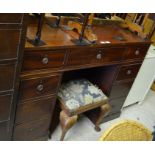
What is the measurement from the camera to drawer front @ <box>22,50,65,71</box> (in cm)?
126

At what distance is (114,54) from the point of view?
5.69 ft

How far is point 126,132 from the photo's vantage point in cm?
94

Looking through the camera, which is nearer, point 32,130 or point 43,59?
point 43,59

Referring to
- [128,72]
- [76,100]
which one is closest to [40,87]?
[76,100]

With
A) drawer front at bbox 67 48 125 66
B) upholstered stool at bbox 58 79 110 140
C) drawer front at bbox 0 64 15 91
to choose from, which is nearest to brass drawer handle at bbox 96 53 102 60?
drawer front at bbox 67 48 125 66

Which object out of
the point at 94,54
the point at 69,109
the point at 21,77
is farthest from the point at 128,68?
the point at 21,77

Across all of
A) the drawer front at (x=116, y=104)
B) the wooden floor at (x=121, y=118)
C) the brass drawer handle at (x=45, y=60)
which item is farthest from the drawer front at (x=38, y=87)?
the drawer front at (x=116, y=104)

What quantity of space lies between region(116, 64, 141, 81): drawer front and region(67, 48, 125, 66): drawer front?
0.16 meters

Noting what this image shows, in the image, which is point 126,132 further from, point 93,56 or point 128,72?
point 128,72

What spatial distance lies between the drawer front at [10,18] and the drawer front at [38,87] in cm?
41

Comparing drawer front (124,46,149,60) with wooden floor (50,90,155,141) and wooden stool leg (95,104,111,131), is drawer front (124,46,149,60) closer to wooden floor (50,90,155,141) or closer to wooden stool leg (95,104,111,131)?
wooden stool leg (95,104,111,131)

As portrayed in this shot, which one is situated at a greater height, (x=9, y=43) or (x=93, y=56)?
(x=9, y=43)

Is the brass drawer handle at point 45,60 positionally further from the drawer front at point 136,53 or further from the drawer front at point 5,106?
the drawer front at point 136,53

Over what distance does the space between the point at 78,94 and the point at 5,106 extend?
597 mm
